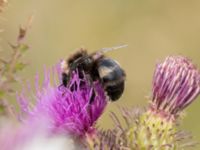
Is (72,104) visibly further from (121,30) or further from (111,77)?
(121,30)

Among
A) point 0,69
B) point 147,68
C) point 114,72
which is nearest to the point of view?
point 0,69

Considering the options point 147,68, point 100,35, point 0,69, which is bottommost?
point 147,68

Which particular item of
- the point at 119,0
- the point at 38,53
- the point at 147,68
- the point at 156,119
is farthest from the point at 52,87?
the point at 119,0

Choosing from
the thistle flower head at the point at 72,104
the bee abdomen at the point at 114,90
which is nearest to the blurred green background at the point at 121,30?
the bee abdomen at the point at 114,90

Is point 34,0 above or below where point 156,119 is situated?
above

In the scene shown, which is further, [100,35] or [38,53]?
[100,35]

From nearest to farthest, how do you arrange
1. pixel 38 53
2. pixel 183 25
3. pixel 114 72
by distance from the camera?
1. pixel 114 72
2. pixel 38 53
3. pixel 183 25

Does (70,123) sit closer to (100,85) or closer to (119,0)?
(100,85)
